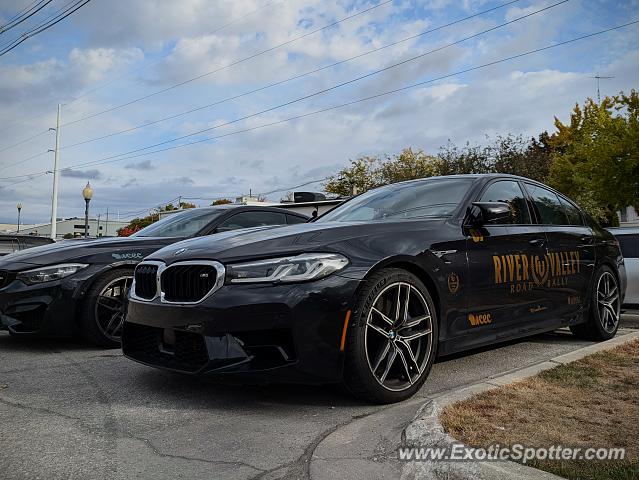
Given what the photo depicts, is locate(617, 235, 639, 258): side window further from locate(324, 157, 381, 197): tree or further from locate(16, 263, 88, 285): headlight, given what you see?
locate(324, 157, 381, 197): tree

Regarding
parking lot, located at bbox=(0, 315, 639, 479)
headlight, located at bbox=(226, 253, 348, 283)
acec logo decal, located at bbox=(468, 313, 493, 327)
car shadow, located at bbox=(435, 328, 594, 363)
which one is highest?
headlight, located at bbox=(226, 253, 348, 283)

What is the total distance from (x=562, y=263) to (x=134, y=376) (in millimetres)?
3714

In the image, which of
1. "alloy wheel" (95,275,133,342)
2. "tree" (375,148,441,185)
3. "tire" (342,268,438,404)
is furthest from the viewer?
"tree" (375,148,441,185)

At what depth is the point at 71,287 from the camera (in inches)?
210

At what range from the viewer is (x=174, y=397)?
12.3 ft

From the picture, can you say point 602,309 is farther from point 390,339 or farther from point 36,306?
point 36,306

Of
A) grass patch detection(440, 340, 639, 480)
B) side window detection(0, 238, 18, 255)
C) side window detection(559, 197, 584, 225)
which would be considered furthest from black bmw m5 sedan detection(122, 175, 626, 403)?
side window detection(0, 238, 18, 255)

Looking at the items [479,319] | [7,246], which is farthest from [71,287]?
[7,246]

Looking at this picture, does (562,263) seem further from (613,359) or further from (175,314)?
(175,314)

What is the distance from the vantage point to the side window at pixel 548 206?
5.32 metres

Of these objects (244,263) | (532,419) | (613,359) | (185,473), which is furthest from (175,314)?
(613,359)

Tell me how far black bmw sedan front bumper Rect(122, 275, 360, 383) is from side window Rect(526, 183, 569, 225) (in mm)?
2671

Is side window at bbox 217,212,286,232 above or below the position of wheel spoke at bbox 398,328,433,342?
above

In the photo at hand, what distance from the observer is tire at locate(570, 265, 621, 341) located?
5707 mm
